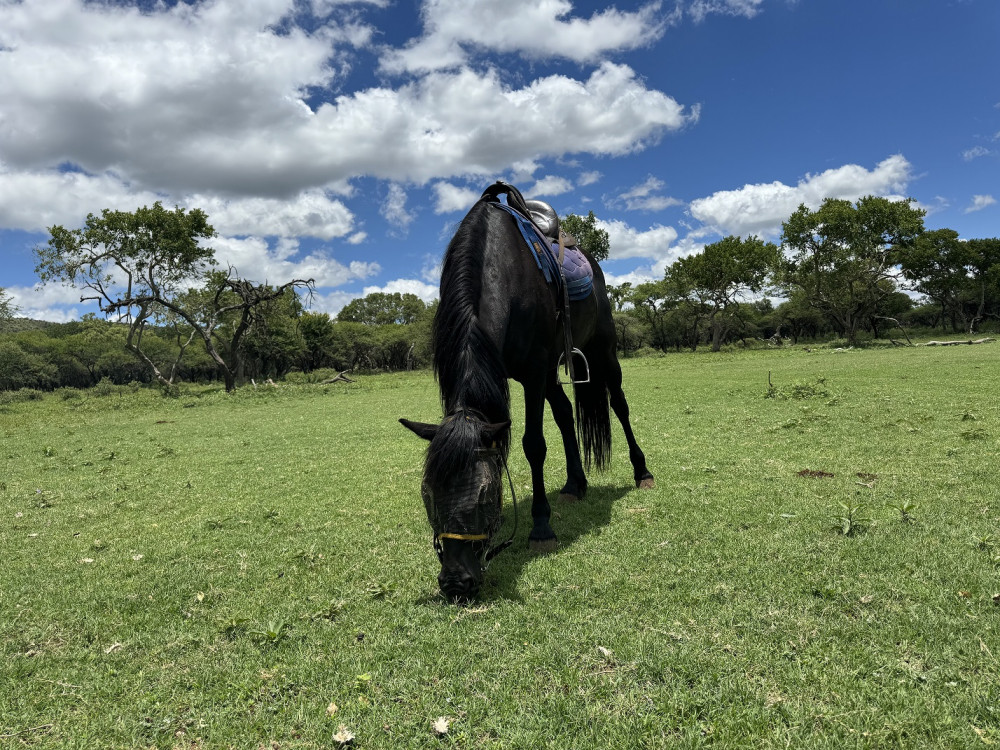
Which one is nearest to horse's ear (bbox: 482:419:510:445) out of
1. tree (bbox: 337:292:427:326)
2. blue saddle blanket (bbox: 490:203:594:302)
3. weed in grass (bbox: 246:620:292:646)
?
weed in grass (bbox: 246:620:292:646)

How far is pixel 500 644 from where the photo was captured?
315cm

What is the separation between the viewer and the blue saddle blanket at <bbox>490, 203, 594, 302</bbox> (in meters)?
5.16

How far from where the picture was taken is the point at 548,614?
138 inches

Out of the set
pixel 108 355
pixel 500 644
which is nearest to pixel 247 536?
pixel 500 644

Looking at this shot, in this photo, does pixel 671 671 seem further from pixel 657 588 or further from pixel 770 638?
pixel 657 588

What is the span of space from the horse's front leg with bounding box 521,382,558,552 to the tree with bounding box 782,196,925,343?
47.0 metres

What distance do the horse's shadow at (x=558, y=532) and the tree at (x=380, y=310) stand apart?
7816 cm

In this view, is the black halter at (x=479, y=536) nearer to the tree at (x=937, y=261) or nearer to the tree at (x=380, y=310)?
the tree at (x=937, y=261)

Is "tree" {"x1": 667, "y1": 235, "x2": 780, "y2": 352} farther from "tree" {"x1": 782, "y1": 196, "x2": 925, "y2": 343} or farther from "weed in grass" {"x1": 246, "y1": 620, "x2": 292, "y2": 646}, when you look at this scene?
"weed in grass" {"x1": 246, "y1": 620, "x2": 292, "y2": 646}

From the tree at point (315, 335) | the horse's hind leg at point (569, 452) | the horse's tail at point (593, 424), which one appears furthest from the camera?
the tree at point (315, 335)

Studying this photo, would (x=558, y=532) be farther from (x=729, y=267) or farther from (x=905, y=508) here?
(x=729, y=267)

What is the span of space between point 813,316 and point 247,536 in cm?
7796

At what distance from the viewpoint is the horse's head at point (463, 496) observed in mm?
3432

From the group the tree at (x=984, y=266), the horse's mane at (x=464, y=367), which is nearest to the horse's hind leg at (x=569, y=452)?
the horse's mane at (x=464, y=367)
